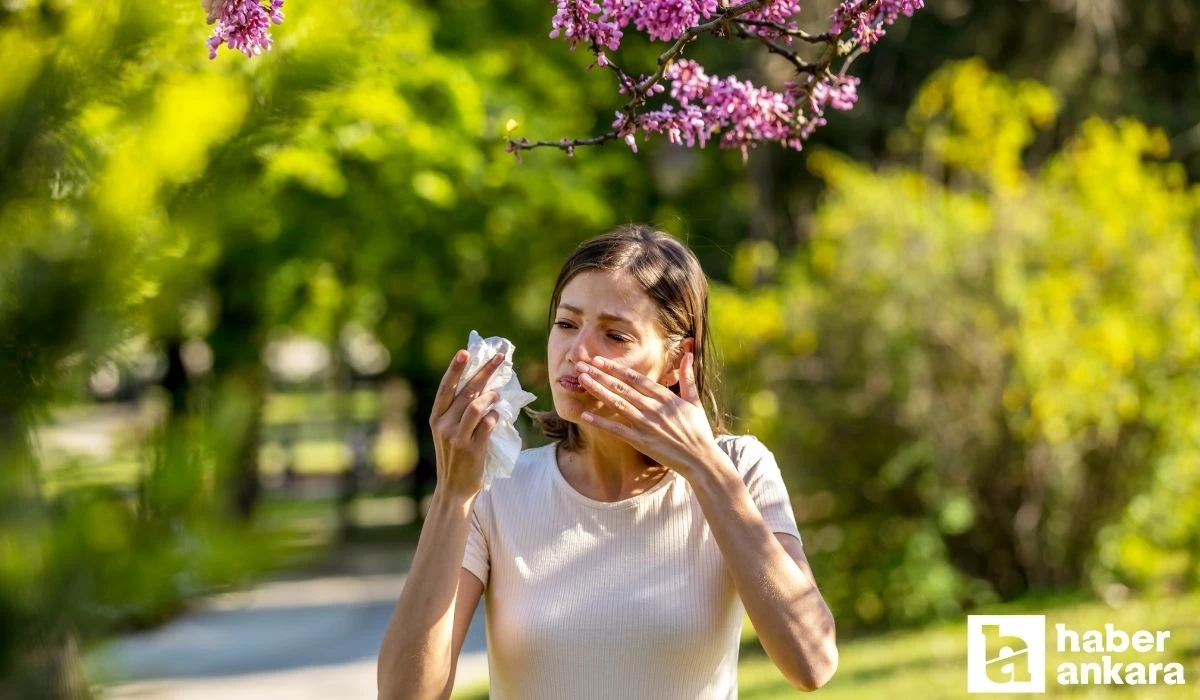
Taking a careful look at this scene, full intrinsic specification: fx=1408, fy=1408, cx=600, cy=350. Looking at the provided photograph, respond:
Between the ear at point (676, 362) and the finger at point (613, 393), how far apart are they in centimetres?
24

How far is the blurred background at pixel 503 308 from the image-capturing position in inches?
28.0

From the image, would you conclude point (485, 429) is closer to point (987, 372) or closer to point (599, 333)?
point (599, 333)

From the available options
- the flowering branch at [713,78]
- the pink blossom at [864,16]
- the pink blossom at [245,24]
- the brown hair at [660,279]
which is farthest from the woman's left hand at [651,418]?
the pink blossom at [864,16]

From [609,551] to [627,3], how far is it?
948mm

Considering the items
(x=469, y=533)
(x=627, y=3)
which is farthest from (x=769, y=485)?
(x=627, y=3)

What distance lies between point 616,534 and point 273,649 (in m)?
7.96

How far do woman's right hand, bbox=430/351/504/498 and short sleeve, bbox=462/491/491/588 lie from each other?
0.17 meters

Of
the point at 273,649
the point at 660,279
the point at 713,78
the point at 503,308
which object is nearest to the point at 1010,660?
the point at 273,649

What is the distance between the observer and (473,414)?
2096mm

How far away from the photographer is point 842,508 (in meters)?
9.30

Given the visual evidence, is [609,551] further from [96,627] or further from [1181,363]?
[1181,363]

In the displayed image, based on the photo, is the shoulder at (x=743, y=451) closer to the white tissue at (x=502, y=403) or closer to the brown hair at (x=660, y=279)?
the brown hair at (x=660, y=279)

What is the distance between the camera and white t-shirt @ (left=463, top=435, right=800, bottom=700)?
7.24 feet

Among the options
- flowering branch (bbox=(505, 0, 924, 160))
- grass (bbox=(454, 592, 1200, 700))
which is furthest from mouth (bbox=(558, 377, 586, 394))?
grass (bbox=(454, 592, 1200, 700))
